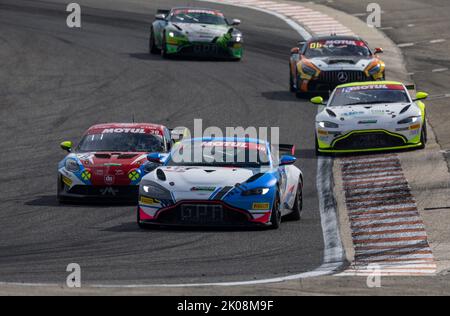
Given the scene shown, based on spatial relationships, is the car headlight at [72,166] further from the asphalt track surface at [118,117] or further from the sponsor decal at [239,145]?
the sponsor decal at [239,145]

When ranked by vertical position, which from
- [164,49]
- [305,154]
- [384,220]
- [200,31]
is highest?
[384,220]

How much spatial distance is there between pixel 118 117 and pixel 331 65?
191 inches

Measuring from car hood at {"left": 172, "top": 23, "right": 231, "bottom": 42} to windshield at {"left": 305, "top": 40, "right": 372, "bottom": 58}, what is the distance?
3.03 meters

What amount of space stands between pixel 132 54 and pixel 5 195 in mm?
15058

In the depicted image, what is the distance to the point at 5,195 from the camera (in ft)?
66.0

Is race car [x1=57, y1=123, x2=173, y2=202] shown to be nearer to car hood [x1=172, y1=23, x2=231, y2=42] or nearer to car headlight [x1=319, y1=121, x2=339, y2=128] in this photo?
car headlight [x1=319, y1=121, x2=339, y2=128]

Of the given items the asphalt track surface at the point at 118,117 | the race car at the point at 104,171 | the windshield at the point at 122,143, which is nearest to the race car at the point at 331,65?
the asphalt track surface at the point at 118,117

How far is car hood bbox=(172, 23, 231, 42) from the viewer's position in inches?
1277

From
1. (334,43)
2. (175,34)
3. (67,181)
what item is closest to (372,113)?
(67,181)

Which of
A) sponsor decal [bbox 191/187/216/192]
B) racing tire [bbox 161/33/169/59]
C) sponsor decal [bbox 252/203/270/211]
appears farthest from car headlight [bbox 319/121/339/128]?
racing tire [bbox 161/33/169/59]

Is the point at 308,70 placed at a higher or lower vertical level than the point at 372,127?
lower

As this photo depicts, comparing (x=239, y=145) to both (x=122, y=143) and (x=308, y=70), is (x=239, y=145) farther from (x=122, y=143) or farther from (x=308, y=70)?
(x=308, y=70)

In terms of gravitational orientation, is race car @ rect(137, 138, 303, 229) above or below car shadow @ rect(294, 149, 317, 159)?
above

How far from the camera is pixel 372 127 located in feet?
76.5
